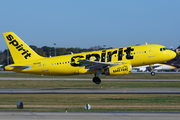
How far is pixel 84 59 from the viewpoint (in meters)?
39.4

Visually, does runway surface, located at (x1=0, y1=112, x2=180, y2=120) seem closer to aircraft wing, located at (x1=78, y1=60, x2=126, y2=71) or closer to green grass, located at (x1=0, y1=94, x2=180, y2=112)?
green grass, located at (x1=0, y1=94, x2=180, y2=112)

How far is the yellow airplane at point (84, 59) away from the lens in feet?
131

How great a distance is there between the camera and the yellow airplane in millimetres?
39844

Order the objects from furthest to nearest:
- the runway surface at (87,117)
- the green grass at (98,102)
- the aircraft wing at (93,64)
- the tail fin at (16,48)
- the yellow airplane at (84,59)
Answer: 1. the tail fin at (16,48)
2. the yellow airplane at (84,59)
3. the aircraft wing at (93,64)
4. the green grass at (98,102)
5. the runway surface at (87,117)

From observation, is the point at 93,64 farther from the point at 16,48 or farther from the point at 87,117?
the point at 87,117

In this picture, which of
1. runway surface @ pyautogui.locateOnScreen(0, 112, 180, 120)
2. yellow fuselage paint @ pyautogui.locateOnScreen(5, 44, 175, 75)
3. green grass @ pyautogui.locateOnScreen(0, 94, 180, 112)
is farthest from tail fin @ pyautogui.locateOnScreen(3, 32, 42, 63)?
runway surface @ pyautogui.locateOnScreen(0, 112, 180, 120)

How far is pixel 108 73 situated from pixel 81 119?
22517 mm

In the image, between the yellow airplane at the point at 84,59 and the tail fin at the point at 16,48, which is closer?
the yellow airplane at the point at 84,59

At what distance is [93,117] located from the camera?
17297 millimetres

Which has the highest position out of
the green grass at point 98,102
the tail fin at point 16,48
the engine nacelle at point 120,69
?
the tail fin at point 16,48

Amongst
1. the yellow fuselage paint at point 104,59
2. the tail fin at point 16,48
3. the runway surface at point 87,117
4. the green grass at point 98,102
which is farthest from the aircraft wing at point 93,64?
the runway surface at point 87,117

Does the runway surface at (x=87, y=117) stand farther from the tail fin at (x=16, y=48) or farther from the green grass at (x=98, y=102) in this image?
the tail fin at (x=16, y=48)

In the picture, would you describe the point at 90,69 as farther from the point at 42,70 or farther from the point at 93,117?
the point at 93,117

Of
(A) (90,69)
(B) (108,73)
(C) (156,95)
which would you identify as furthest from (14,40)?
(C) (156,95)
